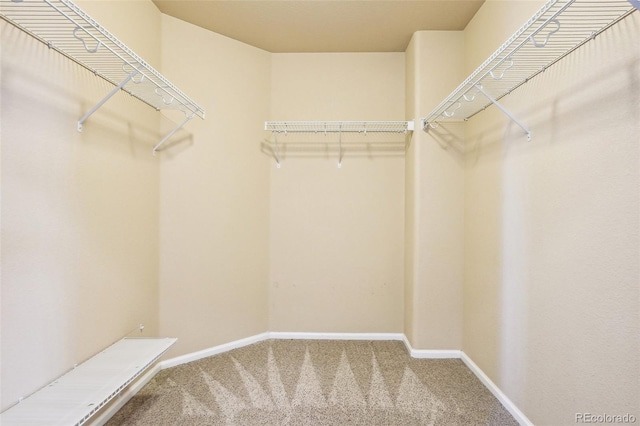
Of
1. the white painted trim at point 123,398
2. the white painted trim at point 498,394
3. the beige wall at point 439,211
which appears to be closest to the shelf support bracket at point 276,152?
the beige wall at point 439,211

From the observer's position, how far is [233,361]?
2.12 meters

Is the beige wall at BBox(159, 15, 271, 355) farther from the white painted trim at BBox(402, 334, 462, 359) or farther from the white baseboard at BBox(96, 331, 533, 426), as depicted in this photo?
the white painted trim at BBox(402, 334, 462, 359)

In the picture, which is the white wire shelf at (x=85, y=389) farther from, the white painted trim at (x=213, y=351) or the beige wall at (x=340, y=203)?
the beige wall at (x=340, y=203)

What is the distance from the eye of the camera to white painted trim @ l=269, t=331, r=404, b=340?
99.6 inches

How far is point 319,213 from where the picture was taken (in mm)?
2582

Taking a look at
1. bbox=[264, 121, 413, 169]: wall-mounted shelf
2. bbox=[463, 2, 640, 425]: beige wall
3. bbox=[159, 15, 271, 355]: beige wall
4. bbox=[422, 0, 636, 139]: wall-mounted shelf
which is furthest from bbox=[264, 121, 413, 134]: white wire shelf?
bbox=[463, 2, 640, 425]: beige wall

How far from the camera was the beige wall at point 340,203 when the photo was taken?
255cm

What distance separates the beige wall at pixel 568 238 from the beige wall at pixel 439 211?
0.36 meters

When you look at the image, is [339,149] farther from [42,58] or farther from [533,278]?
[42,58]

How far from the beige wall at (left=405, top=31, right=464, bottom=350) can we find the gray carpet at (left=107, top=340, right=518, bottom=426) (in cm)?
30

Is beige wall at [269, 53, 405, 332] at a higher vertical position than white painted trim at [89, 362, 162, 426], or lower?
higher

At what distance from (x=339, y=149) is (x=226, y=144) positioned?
0.96 meters

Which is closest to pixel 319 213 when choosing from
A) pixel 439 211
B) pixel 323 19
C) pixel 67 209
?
pixel 439 211

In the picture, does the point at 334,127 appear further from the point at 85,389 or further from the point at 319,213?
the point at 85,389
